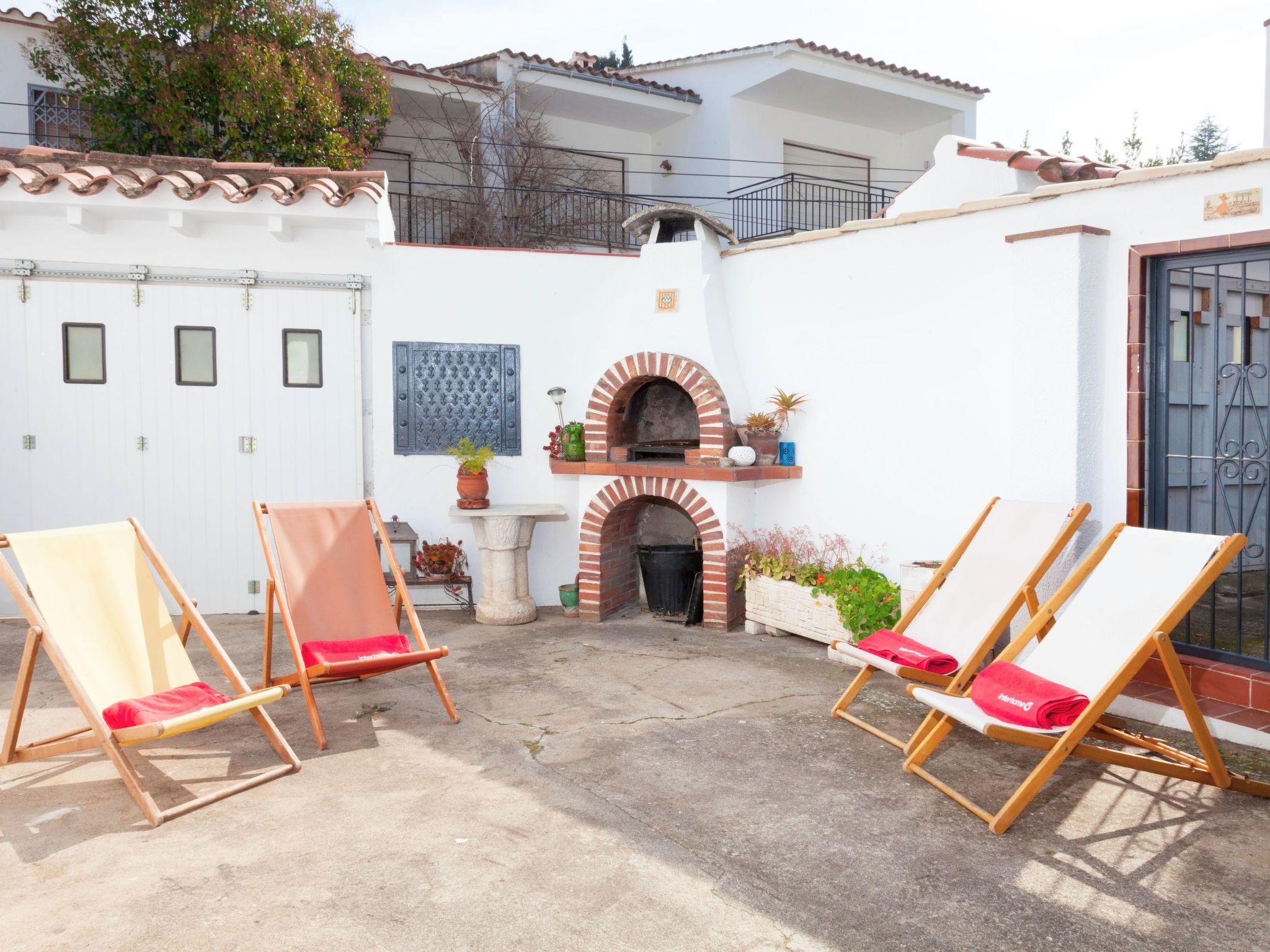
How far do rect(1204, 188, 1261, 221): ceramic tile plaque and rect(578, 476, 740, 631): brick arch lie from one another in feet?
12.6

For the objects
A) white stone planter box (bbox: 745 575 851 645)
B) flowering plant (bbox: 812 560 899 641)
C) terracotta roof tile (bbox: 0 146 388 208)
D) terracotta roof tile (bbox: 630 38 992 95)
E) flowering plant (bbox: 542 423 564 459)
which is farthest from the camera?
terracotta roof tile (bbox: 630 38 992 95)

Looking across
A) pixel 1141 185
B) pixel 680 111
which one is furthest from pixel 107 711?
pixel 680 111

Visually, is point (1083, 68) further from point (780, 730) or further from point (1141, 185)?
point (780, 730)

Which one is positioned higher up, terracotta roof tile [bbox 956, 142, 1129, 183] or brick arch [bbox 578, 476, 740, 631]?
terracotta roof tile [bbox 956, 142, 1129, 183]

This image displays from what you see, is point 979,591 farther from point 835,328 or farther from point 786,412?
point 786,412

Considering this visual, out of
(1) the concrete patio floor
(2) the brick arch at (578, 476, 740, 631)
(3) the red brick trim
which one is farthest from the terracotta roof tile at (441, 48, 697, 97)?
(1) the concrete patio floor

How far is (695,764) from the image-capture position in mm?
4230

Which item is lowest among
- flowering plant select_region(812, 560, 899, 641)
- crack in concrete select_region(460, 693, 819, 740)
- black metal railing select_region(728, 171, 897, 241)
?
crack in concrete select_region(460, 693, 819, 740)

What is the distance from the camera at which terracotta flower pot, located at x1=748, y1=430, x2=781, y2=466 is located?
7.31m

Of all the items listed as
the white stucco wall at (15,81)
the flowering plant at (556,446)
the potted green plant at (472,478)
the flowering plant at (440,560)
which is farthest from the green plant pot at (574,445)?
the white stucco wall at (15,81)

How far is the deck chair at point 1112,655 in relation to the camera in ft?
11.3

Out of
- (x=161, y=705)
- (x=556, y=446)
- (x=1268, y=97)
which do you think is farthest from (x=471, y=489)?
(x=1268, y=97)

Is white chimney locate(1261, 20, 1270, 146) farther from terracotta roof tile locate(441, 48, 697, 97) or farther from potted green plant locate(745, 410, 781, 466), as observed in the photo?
terracotta roof tile locate(441, 48, 697, 97)

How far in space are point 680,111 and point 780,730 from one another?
1163cm
